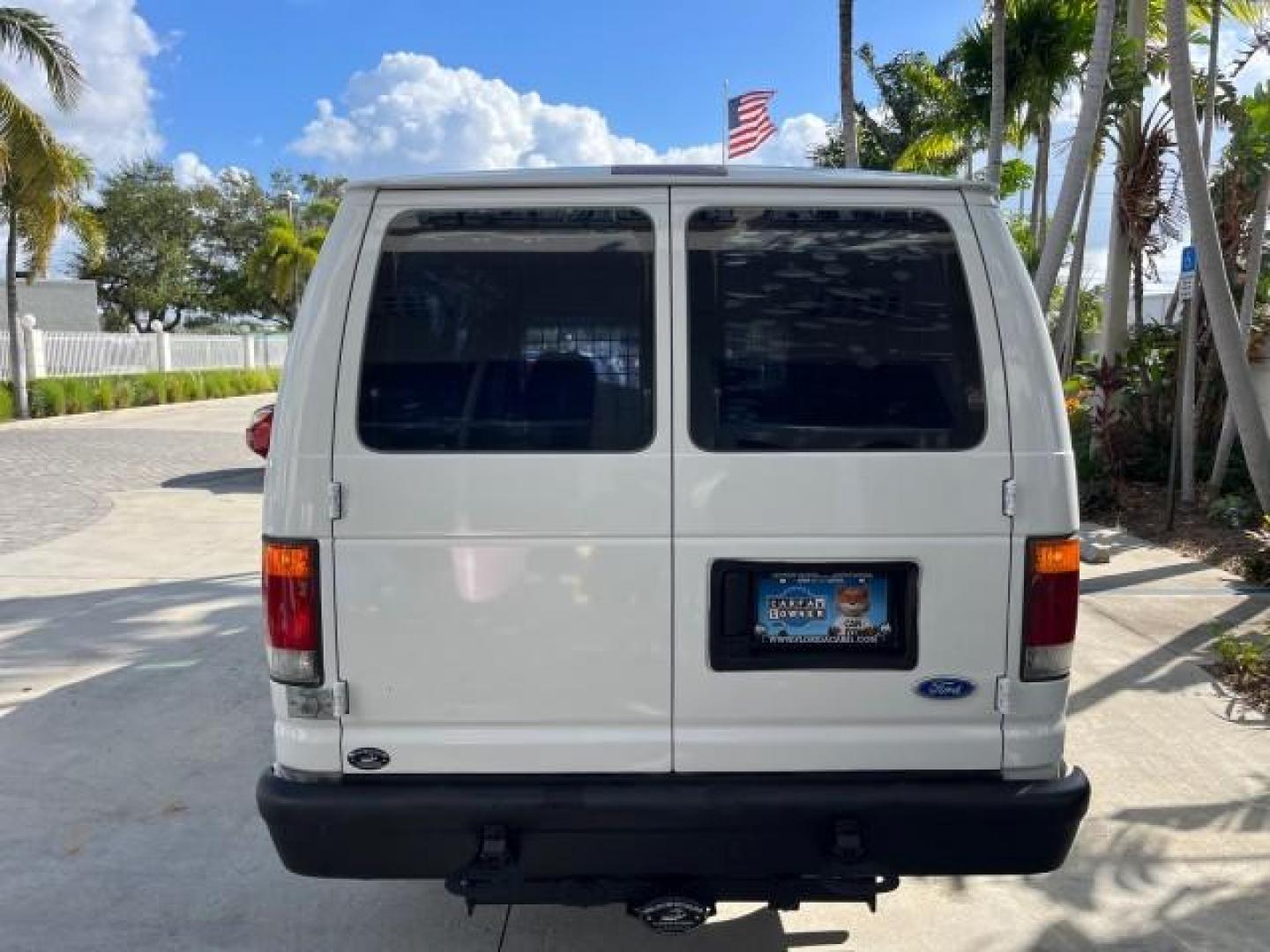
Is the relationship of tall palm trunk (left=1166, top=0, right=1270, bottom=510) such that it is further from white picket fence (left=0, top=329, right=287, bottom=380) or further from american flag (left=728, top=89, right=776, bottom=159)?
white picket fence (left=0, top=329, right=287, bottom=380)

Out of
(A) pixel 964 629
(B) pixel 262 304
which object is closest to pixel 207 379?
(B) pixel 262 304

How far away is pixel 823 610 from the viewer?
103 inches

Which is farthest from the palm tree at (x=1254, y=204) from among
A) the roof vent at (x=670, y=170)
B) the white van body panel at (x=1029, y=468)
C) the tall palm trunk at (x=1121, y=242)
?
the roof vent at (x=670, y=170)

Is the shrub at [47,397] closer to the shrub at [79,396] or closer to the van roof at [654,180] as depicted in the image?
the shrub at [79,396]

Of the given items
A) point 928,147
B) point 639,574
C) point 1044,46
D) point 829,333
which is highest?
point 1044,46

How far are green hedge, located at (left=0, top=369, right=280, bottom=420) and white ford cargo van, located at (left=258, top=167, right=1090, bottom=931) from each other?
2062 centimetres

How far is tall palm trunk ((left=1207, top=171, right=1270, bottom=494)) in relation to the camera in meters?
9.35

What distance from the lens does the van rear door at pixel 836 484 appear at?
256cm

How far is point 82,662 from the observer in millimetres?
5914

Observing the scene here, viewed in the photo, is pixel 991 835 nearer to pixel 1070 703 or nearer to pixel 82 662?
pixel 1070 703

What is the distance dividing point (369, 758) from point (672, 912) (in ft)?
2.82

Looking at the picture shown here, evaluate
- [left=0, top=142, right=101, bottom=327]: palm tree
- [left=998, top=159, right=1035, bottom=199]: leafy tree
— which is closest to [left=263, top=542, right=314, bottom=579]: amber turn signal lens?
[left=998, top=159, right=1035, bottom=199]: leafy tree

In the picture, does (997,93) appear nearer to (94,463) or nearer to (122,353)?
(94,463)

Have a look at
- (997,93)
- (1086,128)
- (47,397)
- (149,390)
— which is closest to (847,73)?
(997,93)
